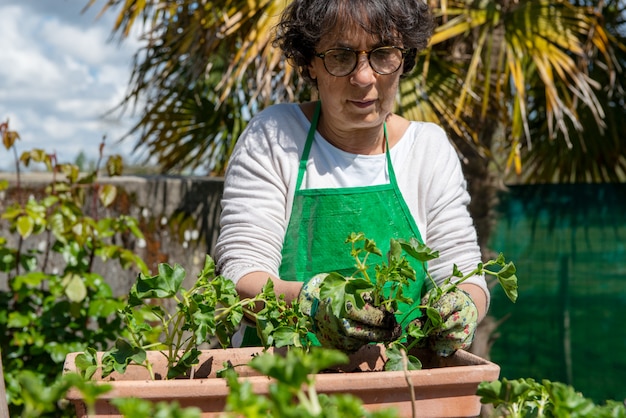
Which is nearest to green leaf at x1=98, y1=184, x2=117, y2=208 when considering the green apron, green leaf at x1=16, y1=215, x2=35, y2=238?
green leaf at x1=16, y1=215, x2=35, y2=238

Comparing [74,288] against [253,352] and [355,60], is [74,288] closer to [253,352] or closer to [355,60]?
[355,60]

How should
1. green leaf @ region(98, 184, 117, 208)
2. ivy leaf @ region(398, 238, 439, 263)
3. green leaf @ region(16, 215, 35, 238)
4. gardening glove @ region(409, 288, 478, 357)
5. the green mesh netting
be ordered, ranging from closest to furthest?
1. ivy leaf @ region(398, 238, 439, 263)
2. gardening glove @ region(409, 288, 478, 357)
3. green leaf @ region(16, 215, 35, 238)
4. green leaf @ region(98, 184, 117, 208)
5. the green mesh netting

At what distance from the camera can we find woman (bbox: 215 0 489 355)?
Answer: 5.94 feet

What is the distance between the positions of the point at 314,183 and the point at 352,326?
807 millimetres

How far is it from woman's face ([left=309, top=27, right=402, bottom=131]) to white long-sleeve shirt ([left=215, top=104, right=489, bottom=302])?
4.9 inches

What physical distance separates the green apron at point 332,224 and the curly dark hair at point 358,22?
0.31 meters

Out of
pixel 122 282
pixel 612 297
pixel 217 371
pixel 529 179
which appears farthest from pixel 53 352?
pixel 529 179

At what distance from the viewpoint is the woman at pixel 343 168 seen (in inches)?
71.2

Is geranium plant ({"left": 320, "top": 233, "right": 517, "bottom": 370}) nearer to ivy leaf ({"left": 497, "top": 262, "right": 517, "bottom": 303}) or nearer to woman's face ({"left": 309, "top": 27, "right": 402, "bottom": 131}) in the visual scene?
ivy leaf ({"left": 497, "top": 262, "right": 517, "bottom": 303})

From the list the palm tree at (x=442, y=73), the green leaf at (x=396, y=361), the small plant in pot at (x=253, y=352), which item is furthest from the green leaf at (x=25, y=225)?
the green leaf at (x=396, y=361)

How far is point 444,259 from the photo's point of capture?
185 cm

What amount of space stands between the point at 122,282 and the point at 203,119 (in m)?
1.87

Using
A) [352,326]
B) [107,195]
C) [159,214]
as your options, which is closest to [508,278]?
[352,326]

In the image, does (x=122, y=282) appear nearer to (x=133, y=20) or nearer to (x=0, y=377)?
(x=133, y=20)
